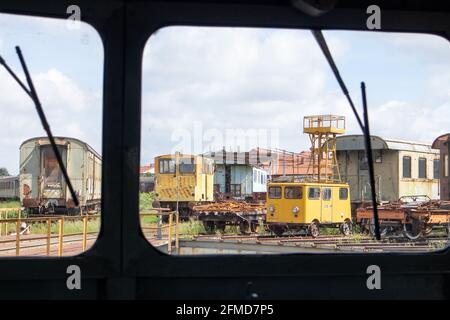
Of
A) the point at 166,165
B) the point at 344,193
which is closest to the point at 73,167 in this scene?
the point at 166,165

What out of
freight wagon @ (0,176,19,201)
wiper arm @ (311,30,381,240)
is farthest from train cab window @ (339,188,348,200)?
freight wagon @ (0,176,19,201)

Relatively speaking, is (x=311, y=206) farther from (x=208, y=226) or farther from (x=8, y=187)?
(x=8, y=187)

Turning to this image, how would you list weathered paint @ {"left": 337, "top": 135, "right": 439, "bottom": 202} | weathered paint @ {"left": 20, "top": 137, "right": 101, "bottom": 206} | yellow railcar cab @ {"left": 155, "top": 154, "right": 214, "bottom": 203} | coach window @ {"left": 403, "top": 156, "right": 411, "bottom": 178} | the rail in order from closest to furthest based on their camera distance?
weathered paint @ {"left": 20, "top": 137, "right": 101, "bottom": 206}, the rail, yellow railcar cab @ {"left": 155, "top": 154, "right": 214, "bottom": 203}, weathered paint @ {"left": 337, "top": 135, "right": 439, "bottom": 202}, coach window @ {"left": 403, "top": 156, "right": 411, "bottom": 178}

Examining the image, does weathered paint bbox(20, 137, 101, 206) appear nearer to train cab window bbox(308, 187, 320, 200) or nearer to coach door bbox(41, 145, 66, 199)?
coach door bbox(41, 145, 66, 199)

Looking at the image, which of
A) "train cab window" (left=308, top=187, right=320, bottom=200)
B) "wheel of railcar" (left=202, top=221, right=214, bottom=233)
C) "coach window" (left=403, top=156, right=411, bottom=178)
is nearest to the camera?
"wheel of railcar" (left=202, top=221, right=214, bottom=233)

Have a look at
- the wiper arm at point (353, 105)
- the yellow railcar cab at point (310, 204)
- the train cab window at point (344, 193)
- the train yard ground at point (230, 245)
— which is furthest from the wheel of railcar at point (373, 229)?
the train cab window at point (344, 193)

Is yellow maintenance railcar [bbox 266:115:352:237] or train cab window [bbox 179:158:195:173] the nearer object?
yellow maintenance railcar [bbox 266:115:352:237]

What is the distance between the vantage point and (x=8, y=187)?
3021mm

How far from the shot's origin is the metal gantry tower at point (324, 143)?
2.75m

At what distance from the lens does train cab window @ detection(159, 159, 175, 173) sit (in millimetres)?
2694

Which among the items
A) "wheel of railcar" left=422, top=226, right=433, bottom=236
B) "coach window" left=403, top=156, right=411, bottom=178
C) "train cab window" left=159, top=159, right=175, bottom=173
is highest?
"coach window" left=403, top=156, right=411, bottom=178

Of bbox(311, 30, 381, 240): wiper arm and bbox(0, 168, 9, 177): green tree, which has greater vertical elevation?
bbox(311, 30, 381, 240): wiper arm

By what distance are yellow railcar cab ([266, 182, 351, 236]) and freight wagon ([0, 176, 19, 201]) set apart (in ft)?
4.58

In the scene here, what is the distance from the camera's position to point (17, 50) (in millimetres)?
2504
